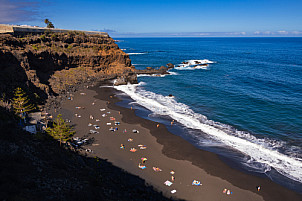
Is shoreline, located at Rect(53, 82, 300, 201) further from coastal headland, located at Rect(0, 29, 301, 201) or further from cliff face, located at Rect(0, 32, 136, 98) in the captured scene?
cliff face, located at Rect(0, 32, 136, 98)

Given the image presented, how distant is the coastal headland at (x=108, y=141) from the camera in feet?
68.9

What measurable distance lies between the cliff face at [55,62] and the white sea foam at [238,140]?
1083 inches

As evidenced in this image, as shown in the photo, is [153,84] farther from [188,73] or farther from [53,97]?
[53,97]

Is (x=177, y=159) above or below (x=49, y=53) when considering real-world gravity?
below

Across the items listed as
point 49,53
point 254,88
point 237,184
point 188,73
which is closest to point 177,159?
point 237,184

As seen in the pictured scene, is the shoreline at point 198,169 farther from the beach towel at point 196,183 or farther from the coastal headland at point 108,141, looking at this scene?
the beach towel at point 196,183

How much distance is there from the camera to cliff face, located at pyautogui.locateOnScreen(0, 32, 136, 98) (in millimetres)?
44250

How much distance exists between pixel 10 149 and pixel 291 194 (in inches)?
1189

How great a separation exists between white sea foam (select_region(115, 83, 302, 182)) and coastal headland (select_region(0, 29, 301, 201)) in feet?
13.4

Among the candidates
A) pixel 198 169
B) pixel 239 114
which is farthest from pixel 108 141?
pixel 239 114

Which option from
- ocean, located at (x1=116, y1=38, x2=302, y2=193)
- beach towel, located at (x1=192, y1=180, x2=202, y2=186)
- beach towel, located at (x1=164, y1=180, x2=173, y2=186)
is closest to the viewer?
beach towel, located at (x1=164, y1=180, x2=173, y2=186)

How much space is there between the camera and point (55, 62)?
64375 millimetres

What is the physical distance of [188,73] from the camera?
8975 cm

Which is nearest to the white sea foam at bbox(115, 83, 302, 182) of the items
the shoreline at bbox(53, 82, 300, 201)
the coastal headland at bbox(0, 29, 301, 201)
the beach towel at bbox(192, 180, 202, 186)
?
the shoreline at bbox(53, 82, 300, 201)
